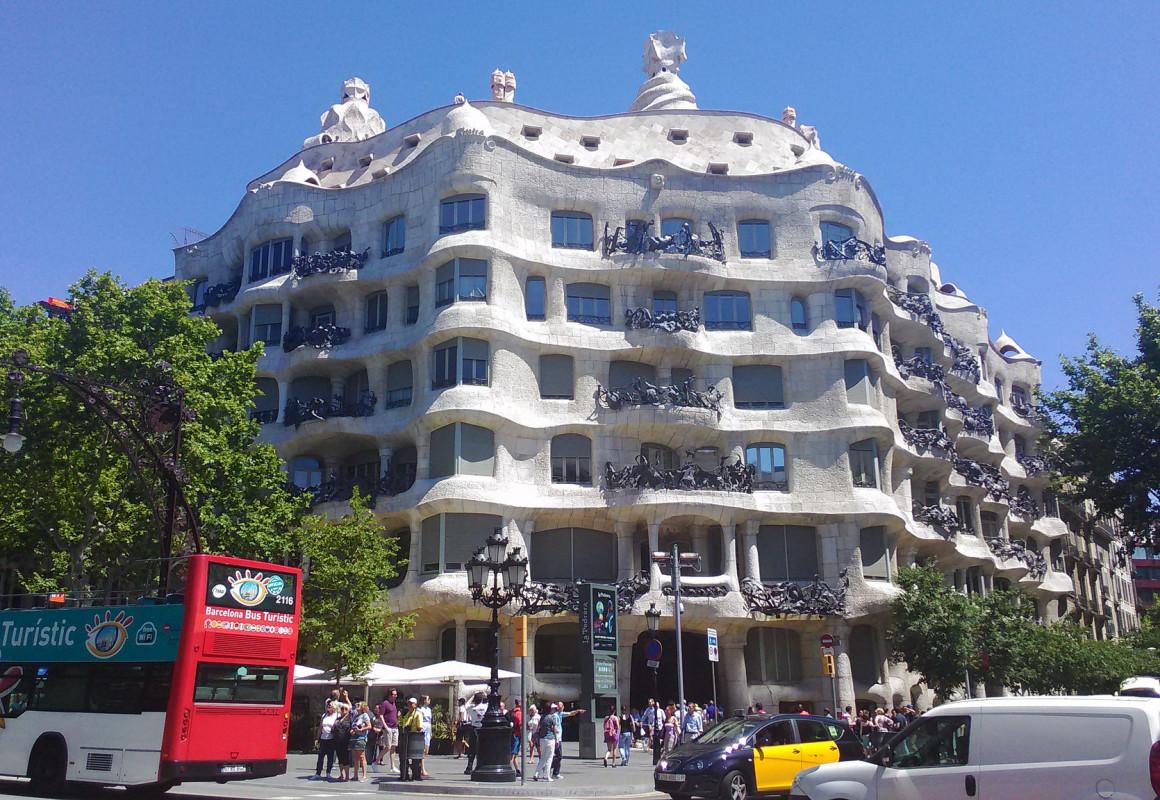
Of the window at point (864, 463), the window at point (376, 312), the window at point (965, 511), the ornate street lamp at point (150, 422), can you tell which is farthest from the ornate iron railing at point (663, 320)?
the window at point (965, 511)

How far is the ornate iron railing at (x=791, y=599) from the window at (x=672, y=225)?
14610 millimetres

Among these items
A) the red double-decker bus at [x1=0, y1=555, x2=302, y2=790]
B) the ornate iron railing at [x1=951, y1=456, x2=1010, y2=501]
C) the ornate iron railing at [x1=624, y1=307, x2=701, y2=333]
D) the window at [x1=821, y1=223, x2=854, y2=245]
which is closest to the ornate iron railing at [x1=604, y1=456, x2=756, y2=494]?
the ornate iron railing at [x1=624, y1=307, x2=701, y2=333]

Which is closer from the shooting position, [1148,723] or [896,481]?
[1148,723]

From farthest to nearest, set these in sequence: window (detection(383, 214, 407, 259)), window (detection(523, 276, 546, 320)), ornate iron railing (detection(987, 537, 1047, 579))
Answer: ornate iron railing (detection(987, 537, 1047, 579))
window (detection(383, 214, 407, 259))
window (detection(523, 276, 546, 320))

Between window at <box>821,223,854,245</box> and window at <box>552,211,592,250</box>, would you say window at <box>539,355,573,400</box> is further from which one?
window at <box>821,223,854,245</box>

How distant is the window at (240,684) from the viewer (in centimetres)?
1704

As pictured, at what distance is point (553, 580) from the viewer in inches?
1604

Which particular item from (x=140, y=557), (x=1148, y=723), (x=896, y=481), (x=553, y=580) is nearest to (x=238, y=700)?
(x=1148, y=723)

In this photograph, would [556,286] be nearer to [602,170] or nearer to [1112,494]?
[602,170]

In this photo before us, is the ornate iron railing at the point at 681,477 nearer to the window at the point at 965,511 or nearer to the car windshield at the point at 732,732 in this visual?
the window at the point at 965,511

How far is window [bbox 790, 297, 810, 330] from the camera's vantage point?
44625mm

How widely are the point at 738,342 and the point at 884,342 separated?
8184mm

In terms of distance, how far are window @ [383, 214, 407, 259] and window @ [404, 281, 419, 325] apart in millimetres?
1726

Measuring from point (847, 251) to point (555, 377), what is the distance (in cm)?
1335
